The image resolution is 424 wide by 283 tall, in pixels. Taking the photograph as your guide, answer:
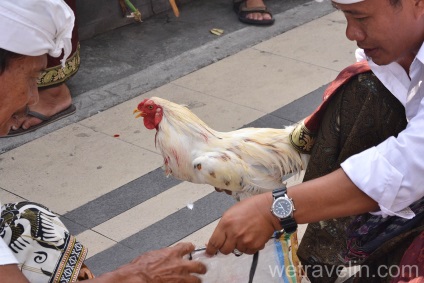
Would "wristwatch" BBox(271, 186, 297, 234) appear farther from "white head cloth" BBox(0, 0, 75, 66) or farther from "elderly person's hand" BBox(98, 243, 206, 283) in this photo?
"white head cloth" BBox(0, 0, 75, 66)

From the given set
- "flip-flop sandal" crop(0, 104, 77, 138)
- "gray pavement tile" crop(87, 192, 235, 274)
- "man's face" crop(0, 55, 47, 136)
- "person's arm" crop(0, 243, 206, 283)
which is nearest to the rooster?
"gray pavement tile" crop(87, 192, 235, 274)

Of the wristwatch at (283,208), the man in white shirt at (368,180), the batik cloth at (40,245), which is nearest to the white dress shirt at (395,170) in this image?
the man in white shirt at (368,180)

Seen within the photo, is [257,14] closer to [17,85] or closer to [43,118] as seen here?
[43,118]

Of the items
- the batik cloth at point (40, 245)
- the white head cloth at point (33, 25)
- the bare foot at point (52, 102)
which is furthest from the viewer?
the bare foot at point (52, 102)

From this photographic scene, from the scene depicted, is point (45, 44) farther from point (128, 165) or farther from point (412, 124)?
point (128, 165)

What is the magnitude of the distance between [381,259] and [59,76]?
9.59ft

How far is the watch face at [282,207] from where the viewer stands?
2486 millimetres

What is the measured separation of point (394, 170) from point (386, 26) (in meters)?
0.44

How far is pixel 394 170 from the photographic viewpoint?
2.38 metres

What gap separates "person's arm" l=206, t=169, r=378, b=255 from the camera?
2.47 m

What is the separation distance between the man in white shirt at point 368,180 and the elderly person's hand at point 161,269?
0.09 meters

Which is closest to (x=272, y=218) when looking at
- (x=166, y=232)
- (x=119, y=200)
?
(x=166, y=232)

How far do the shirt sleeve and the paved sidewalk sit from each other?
1.65 m

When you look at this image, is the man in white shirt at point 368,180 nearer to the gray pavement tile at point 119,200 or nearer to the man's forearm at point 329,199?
the man's forearm at point 329,199
